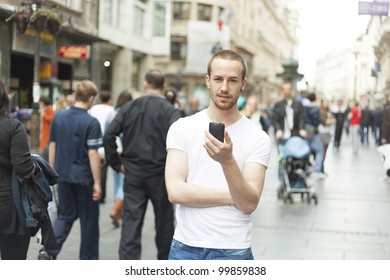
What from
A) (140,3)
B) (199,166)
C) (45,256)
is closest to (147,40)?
(140,3)

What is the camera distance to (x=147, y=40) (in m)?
5.41

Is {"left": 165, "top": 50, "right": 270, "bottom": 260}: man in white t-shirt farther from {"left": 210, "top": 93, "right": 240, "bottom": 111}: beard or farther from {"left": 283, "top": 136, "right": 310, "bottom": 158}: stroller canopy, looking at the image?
{"left": 283, "top": 136, "right": 310, "bottom": 158}: stroller canopy

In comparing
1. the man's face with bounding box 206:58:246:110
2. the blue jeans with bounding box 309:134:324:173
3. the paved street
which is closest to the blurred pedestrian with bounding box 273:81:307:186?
the paved street

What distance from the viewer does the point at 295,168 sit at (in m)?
9.00

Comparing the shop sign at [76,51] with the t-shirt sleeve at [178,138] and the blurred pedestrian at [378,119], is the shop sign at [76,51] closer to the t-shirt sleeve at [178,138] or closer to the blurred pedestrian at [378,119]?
the t-shirt sleeve at [178,138]

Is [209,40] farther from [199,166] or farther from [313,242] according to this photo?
[199,166]

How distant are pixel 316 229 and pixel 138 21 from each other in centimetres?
290

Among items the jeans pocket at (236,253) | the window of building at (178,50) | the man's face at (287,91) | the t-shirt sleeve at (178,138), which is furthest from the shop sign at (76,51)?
the man's face at (287,91)

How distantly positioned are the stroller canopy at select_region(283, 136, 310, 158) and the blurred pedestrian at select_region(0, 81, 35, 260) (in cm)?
562

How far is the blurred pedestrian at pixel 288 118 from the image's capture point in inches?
Answer: 363

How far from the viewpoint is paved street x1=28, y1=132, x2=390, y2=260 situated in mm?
4711

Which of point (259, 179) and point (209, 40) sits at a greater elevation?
point (209, 40)
